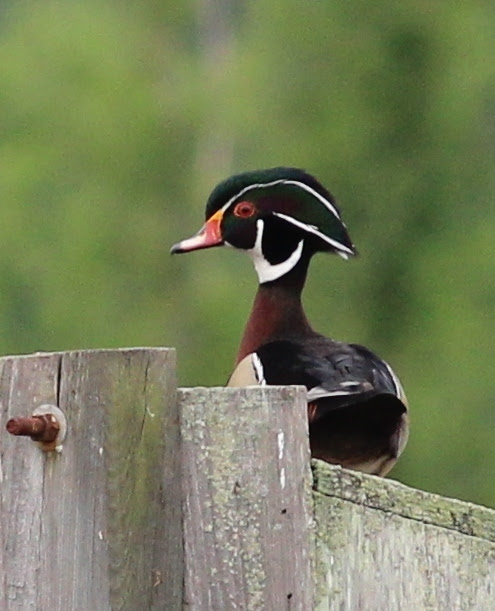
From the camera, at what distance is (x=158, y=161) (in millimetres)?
10797

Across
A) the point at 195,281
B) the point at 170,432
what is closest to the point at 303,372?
the point at 170,432

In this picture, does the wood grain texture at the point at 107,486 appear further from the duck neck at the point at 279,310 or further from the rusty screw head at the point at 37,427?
the duck neck at the point at 279,310

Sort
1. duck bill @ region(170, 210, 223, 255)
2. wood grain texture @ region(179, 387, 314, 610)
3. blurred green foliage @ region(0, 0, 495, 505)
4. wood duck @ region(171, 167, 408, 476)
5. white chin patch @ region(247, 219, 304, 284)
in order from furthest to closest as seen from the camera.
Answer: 1. blurred green foliage @ region(0, 0, 495, 505)
2. white chin patch @ region(247, 219, 304, 284)
3. duck bill @ region(170, 210, 223, 255)
4. wood duck @ region(171, 167, 408, 476)
5. wood grain texture @ region(179, 387, 314, 610)

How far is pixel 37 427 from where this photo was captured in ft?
5.51

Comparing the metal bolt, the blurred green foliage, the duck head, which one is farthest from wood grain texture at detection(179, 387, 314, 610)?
the blurred green foliage

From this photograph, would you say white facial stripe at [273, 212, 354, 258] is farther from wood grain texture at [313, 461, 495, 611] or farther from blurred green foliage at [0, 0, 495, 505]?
blurred green foliage at [0, 0, 495, 505]

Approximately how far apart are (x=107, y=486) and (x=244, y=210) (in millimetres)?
1634

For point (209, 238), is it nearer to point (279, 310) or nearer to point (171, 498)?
point (279, 310)

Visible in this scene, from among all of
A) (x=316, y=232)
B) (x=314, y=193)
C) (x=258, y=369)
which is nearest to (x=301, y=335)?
(x=316, y=232)

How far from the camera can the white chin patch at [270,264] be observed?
134 inches

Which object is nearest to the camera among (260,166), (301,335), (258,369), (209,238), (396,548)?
(396,548)

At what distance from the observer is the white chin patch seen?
3414 millimetres

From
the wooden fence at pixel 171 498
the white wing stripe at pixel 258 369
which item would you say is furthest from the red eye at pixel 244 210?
the wooden fence at pixel 171 498

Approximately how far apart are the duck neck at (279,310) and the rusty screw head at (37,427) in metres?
1.76
